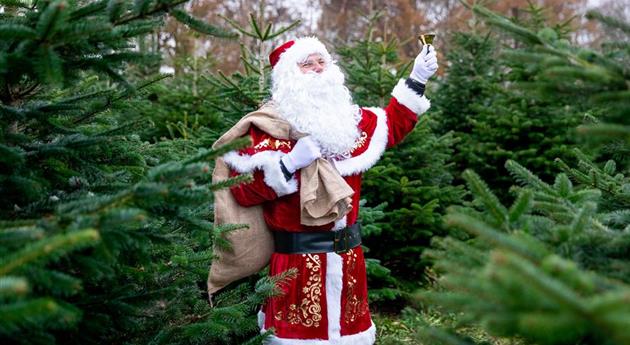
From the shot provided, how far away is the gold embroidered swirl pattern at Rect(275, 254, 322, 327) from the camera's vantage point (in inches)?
132

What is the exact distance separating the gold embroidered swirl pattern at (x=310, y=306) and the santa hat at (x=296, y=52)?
50.5 inches

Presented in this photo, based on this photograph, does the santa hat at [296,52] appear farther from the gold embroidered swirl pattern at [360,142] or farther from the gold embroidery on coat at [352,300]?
the gold embroidery on coat at [352,300]

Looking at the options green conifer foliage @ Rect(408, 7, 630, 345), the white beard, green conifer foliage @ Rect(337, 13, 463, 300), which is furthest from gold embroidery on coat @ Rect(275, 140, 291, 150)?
green conifer foliage @ Rect(337, 13, 463, 300)

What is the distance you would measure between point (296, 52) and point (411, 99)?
0.79 metres

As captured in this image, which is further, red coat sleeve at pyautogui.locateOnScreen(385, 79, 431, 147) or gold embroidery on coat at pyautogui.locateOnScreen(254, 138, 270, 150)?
red coat sleeve at pyautogui.locateOnScreen(385, 79, 431, 147)

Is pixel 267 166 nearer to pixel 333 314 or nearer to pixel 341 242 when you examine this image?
pixel 341 242

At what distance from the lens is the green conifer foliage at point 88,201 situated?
5.11 ft

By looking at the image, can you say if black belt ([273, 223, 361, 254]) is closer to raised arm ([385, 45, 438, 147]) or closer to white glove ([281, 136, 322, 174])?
white glove ([281, 136, 322, 174])

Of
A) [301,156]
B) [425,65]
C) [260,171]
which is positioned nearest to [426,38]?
[425,65]

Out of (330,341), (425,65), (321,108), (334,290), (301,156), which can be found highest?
(425,65)

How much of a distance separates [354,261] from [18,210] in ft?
6.32

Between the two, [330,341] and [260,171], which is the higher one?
[260,171]

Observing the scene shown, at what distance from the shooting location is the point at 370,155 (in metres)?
3.64

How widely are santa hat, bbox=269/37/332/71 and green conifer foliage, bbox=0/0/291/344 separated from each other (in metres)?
1.07
